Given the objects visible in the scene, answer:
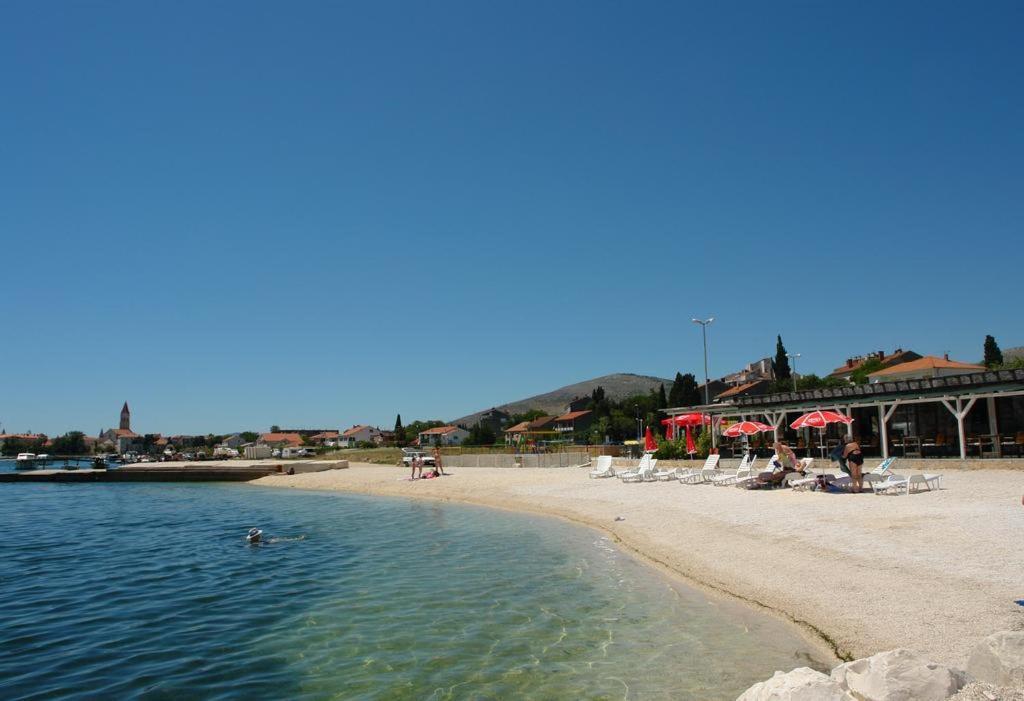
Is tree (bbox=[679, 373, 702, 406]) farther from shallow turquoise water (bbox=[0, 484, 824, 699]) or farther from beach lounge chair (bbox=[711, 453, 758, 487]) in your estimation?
shallow turquoise water (bbox=[0, 484, 824, 699])

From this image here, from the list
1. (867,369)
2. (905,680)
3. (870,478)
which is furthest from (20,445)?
(905,680)

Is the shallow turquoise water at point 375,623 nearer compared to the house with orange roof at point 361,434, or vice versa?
the shallow turquoise water at point 375,623

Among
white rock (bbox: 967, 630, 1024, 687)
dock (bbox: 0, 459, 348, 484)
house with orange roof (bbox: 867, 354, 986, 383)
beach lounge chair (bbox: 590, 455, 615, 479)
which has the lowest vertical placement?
→ dock (bbox: 0, 459, 348, 484)

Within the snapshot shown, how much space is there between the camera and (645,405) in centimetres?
9262

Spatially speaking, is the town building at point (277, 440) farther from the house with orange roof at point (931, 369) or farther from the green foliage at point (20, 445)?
the house with orange roof at point (931, 369)

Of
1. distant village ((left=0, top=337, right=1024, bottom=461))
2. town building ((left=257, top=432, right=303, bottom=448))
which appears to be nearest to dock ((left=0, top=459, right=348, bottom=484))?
distant village ((left=0, top=337, right=1024, bottom=461))

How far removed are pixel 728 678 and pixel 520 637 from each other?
292cm

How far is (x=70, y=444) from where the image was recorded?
15775 centimetres

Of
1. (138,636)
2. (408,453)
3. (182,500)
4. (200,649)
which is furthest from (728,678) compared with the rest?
(408,453)

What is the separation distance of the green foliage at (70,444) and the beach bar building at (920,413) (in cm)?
16363

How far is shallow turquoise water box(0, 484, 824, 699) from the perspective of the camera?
7148 millimetres

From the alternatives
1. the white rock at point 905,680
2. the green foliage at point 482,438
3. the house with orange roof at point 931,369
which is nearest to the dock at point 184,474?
the green foliage at point 482,438

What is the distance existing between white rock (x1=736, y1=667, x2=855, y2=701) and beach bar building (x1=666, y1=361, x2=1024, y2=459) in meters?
21.5

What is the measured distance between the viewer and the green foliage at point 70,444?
153 meters
